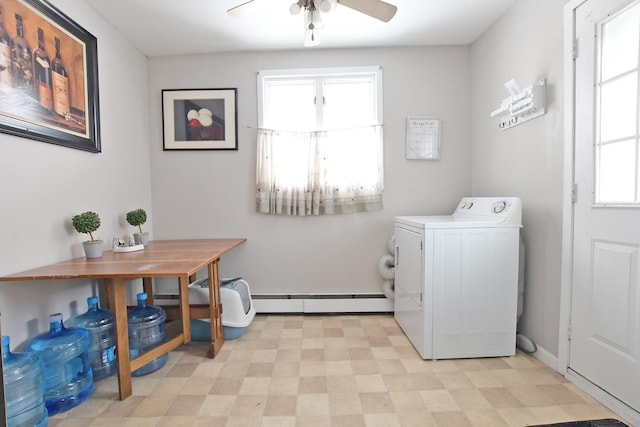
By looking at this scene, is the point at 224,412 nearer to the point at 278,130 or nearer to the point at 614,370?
the point at 614,370

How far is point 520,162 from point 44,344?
3024 millimetres

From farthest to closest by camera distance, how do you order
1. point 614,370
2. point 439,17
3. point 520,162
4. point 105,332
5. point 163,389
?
point 439,17 < point 520,162 < point 105,332 < point 163,389 < point 614,370

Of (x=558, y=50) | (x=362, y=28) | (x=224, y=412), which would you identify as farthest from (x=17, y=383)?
(x=558, y=50)

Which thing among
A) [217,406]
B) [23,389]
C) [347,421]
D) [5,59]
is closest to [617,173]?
[347,421]

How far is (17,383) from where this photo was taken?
4.23 feet

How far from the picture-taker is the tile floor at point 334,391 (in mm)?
1399

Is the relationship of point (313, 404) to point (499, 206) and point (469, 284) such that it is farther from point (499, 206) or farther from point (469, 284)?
point (499, 206)

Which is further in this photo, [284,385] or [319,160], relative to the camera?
[319,160]

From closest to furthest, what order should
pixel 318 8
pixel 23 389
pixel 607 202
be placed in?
pixel 23 389, pixel 607 202, pixel 318 8

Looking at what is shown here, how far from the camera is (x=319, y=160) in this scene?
2.60 meters

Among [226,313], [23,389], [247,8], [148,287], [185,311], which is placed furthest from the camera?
[148,287]

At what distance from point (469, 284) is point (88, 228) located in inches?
93.6

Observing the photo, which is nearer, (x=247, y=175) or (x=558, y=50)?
(x=558, y=50)

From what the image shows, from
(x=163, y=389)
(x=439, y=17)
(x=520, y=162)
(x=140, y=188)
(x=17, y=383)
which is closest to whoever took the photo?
(x=17, y=383)
